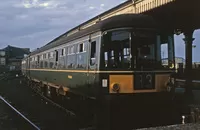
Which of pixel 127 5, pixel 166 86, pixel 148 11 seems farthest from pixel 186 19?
pixel 166 86

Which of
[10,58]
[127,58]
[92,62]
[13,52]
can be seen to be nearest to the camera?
[127,58]

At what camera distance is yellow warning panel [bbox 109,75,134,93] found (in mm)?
10422

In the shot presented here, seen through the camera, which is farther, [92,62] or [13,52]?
[13,52]

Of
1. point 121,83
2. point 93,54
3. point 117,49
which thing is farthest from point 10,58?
point 121,83

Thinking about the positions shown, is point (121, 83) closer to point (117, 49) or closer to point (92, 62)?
point (117, 49)

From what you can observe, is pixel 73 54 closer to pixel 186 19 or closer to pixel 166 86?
pixel 166 86

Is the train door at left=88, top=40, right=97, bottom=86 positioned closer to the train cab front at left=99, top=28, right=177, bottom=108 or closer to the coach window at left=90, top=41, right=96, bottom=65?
the coach window at left=90, top=41, right=96, bottom=65

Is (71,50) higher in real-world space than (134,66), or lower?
higher

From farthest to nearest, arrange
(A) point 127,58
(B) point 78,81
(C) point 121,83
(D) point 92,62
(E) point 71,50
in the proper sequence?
(E) point 71,50
(B) point 78,81
(D) point 92,62
(A) point 127,58
(C) point 121,83

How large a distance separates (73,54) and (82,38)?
4.82ft

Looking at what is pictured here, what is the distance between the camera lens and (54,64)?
58.2 ft

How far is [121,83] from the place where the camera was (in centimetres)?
1047

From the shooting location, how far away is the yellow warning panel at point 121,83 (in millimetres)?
10422

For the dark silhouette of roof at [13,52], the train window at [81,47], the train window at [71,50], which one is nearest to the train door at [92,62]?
the train window at [81,47]
